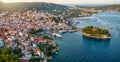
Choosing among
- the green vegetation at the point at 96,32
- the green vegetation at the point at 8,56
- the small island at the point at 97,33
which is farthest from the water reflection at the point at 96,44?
the green vegetation at the point at 8,56

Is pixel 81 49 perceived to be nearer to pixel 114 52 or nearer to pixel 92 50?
pixel 92 50

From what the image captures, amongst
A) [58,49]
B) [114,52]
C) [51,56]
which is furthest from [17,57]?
[114,52]

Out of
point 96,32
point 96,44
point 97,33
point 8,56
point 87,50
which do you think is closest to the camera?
point 8,56

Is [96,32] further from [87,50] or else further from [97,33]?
[87,50]

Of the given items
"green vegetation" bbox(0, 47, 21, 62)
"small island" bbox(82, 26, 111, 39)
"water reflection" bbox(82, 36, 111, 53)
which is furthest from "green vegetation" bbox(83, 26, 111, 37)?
"green vegetation" bbox(0, 47, 21, 62)

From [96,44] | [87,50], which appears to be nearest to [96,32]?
[96,44]

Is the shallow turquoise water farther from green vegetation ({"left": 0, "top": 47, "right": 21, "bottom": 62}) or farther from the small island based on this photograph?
green vegetation ({"left": 0, "top": 47, "right": 21, "bottom": 62})

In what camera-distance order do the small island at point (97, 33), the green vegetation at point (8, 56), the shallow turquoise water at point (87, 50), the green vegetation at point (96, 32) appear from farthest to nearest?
the green vegetation at point (96, 32) → the small island at point (97, 33) → the shallow turquoise water at point (87, 50) → the green vegetation at point (8, 56)

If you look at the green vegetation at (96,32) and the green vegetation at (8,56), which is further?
the green vegetation at (96,32)

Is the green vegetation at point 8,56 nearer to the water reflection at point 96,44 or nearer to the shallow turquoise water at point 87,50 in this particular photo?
the shallow turquoise water at point 87,50

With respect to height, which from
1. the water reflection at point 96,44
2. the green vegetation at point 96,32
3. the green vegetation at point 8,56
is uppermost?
the green vegetation at point 8,56

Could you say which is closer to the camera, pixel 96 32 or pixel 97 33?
pixel 97 33
